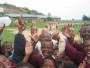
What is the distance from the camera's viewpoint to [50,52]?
532 centimetres

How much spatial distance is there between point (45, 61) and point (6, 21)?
1.21 meters

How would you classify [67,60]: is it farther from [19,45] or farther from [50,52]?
[19,45]

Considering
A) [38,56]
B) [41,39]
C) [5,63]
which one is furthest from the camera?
[41,39]

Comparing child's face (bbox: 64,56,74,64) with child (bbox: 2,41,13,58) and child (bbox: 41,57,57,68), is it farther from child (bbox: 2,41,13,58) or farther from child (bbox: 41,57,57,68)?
child (bbox: 2,41,13,58)

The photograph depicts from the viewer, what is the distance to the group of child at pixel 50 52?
16.0 ft

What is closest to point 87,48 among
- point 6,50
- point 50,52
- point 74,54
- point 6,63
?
point 74,54

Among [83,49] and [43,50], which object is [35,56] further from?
[83,49]

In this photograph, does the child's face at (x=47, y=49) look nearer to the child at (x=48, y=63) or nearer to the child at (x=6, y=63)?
the child at (x=48, y=63)

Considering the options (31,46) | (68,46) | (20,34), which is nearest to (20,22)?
(20,34)

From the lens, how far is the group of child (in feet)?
16.0

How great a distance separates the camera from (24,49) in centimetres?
510

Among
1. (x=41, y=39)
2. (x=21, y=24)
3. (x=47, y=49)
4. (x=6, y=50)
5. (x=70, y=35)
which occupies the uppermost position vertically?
(x=21, y=24)

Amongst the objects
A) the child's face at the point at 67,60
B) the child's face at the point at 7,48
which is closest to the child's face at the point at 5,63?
the child's face at the point at 67,60

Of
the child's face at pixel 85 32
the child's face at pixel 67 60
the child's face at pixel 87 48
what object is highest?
the child's face at pixel 85 32
